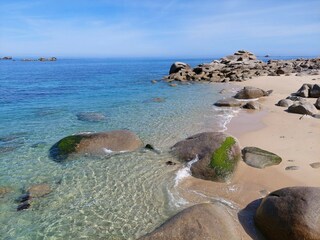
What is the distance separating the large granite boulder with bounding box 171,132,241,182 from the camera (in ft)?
31.3

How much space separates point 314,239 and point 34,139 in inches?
477

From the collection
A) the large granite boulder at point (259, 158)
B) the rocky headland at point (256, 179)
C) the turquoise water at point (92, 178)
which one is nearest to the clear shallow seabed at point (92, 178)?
the turquoise water at point (92, 178)

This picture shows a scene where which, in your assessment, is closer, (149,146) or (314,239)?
(314,239)

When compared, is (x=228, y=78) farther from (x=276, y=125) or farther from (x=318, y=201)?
(x=318, y=201)

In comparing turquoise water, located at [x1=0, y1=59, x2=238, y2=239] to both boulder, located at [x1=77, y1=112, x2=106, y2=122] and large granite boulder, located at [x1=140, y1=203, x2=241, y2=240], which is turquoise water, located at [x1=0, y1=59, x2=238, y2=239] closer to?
boulder, located at [x1=77, y1=112, x2=106, y2=122]

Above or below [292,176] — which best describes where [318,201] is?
above

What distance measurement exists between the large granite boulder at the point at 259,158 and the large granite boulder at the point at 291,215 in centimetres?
347

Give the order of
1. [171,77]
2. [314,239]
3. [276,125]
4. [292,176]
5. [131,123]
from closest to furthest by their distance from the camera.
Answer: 1. [314,239]
2. [292,176]
3. [276,125]
4. [131,123]
5. [171,77]

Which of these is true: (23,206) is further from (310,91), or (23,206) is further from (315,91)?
(310,91)

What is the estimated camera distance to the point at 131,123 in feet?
54.1

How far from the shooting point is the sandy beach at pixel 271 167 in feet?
28.1

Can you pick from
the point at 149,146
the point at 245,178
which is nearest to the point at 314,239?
the point at 245,178

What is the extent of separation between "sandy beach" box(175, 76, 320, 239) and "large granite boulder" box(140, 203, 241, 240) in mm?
594

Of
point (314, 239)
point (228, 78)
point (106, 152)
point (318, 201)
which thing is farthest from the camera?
point (228, 78)
